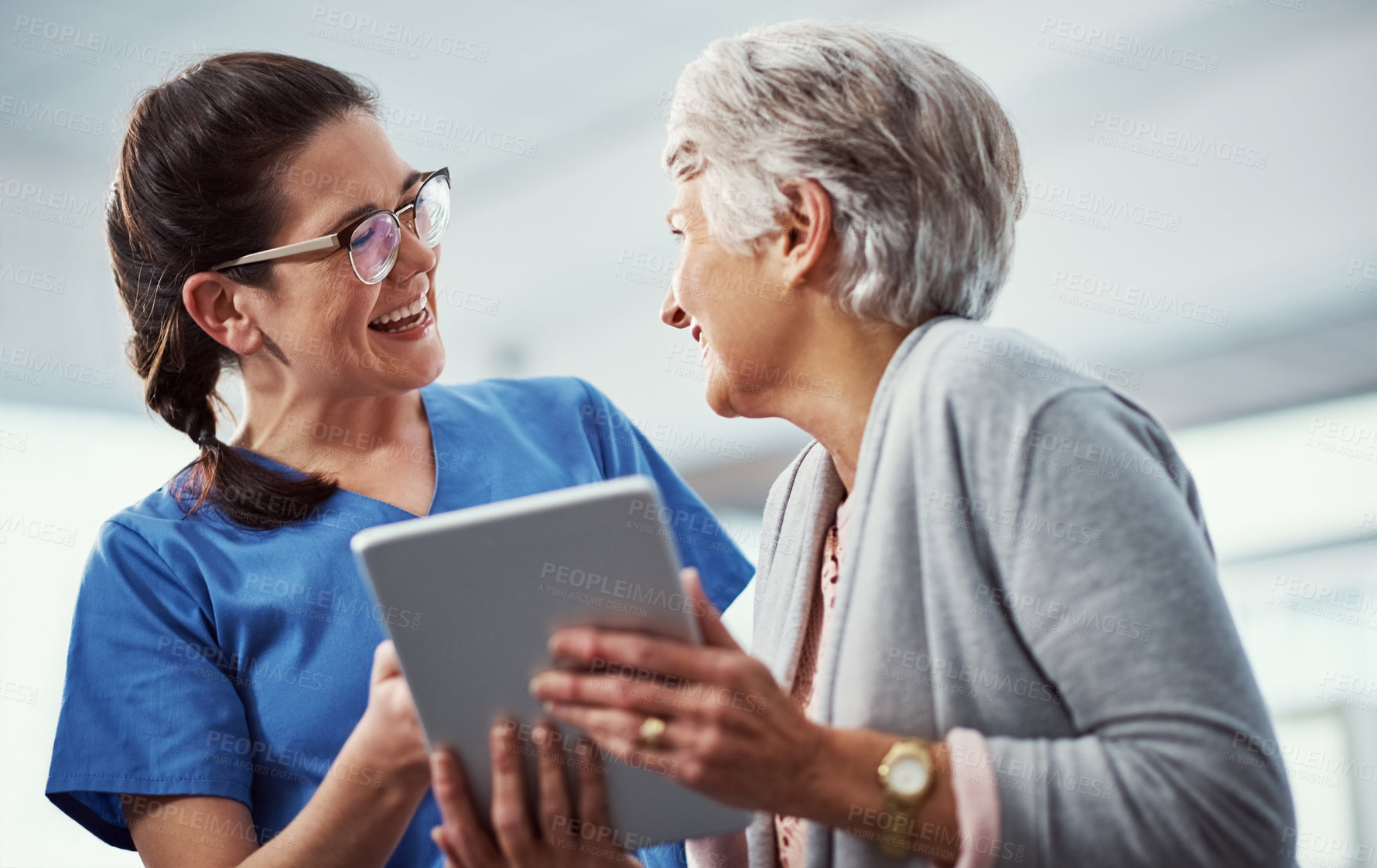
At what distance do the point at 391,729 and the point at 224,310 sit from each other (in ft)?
2.64

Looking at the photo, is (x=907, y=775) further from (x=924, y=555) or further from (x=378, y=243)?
(x=378, y=243)

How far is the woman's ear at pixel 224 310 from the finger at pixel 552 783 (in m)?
0.88

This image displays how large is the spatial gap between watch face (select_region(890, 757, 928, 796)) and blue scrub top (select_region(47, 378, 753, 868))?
628 mm

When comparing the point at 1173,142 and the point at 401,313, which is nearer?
the point at 401,313

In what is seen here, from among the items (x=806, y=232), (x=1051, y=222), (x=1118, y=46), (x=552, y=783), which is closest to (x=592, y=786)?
(x=552, y=783)

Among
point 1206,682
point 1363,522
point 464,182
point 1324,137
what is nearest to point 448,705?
point 1206,682

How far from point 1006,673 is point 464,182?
14.3 ft

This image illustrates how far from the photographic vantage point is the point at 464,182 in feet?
16.1

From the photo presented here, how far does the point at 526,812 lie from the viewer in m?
0.96

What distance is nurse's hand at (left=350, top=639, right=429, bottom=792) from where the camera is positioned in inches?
39.4

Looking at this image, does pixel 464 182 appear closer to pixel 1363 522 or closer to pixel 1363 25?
pixel 1363 25

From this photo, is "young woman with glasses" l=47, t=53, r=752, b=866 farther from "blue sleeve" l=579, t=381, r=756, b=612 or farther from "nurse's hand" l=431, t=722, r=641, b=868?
"nurse's hand" l=431, t=722, r=641, b=868

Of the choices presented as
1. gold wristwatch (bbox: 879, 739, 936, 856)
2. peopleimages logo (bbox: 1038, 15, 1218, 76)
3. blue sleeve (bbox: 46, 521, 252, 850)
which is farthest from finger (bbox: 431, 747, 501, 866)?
peopleimages logo (bbox: 1038, 15, 1218, 76)

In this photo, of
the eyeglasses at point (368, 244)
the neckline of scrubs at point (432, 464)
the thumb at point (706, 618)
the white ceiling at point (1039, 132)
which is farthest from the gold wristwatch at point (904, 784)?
the white ceiling at point (1039, 132)
